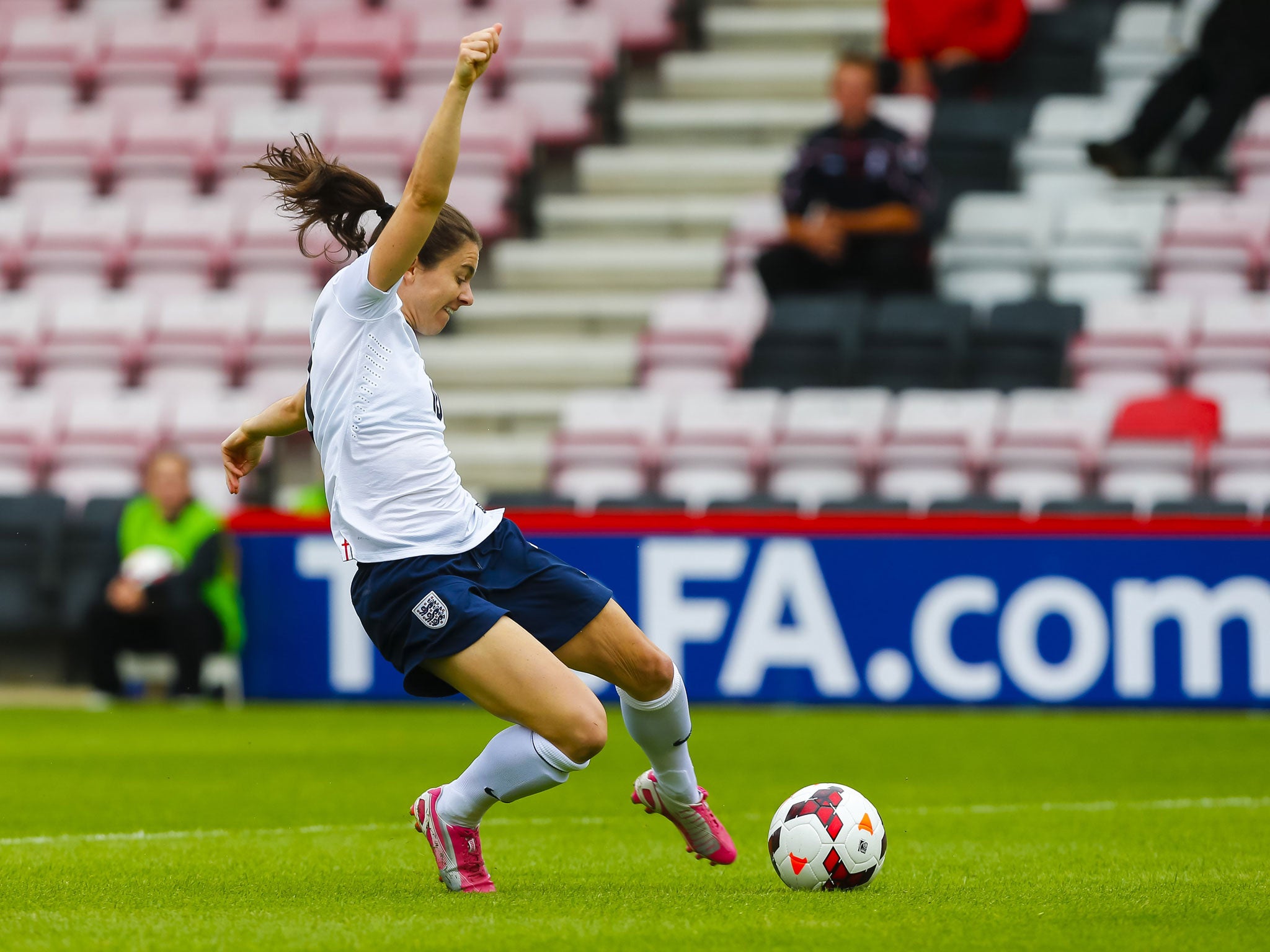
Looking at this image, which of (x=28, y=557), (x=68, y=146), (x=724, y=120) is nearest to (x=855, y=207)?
(x=724, y=120)

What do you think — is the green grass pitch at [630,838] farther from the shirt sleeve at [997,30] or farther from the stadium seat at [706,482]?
the shirt sleeve at [997,30]

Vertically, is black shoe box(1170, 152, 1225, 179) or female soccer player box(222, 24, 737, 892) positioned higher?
black shoe box(1170, 152, 1225, 179)

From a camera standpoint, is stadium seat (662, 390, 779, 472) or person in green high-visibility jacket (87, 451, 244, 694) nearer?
person in green high-visibility jacket (87, 451, 244, 694)

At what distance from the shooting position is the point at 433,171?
3.89m

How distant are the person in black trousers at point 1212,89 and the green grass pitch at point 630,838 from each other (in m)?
4.87

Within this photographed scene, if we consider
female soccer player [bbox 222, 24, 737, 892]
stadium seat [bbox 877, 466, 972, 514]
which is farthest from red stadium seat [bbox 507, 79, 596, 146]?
female soccer player [bbox 222, 24, 737, 892]

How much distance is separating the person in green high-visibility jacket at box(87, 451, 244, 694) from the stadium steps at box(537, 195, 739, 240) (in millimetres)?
4649

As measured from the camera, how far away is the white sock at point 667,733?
14.9 feet

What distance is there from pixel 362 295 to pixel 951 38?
10467 mm

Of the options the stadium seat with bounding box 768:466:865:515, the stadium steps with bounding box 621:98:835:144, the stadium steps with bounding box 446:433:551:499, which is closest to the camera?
the stadium seat with bounding box 768:466:865:515

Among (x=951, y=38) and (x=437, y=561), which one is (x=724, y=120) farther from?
(x=437, y=561)

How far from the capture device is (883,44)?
594 inches

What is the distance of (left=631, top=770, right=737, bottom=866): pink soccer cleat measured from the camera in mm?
4668

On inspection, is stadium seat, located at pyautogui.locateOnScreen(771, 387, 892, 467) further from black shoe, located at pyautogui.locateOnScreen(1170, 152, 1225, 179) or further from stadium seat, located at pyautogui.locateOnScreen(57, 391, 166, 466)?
stadium seat, located at pyautogui.locateOnScreen(57, 391, 166, 466)
